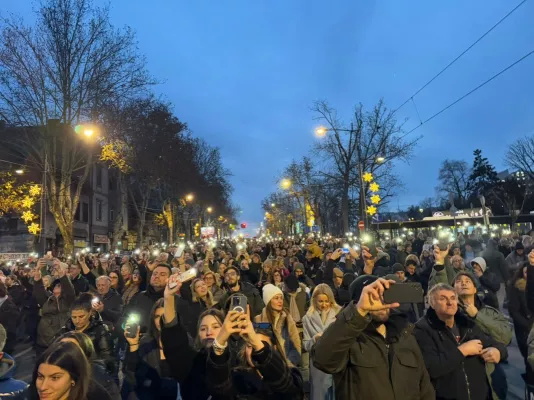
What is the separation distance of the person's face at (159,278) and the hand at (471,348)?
3427 mm

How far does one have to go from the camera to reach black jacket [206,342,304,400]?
2.53 metres

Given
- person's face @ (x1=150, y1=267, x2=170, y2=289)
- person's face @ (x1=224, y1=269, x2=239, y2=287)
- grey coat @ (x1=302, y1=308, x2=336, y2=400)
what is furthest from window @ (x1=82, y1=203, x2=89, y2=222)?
grey coat @ (x1=302, y1=308, x2=336, y2=400)

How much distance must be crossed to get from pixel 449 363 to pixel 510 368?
4714mm

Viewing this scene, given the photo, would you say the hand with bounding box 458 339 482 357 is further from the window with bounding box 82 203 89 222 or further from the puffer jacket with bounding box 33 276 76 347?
the window with bounding box 82 203 89 222

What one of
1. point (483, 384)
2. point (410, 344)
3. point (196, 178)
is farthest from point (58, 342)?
point (196, 178)

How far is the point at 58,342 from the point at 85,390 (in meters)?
0.41

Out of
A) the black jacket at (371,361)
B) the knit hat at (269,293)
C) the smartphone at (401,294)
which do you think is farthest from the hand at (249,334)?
the knit hat at (269,293)

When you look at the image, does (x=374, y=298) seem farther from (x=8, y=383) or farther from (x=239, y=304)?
(x=8, y=383)

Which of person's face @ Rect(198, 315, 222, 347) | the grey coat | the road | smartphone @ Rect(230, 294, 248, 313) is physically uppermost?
smartphone @ Rect(230, 294, 248, 313)

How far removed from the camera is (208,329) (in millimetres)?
3330

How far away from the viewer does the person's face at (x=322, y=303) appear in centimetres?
481

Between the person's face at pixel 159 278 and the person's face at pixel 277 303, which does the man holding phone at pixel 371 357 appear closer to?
the person's face at pixel 277 303

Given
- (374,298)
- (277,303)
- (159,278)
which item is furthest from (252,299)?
(374,298)

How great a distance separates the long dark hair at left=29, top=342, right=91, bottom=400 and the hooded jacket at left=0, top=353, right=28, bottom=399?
37cm
